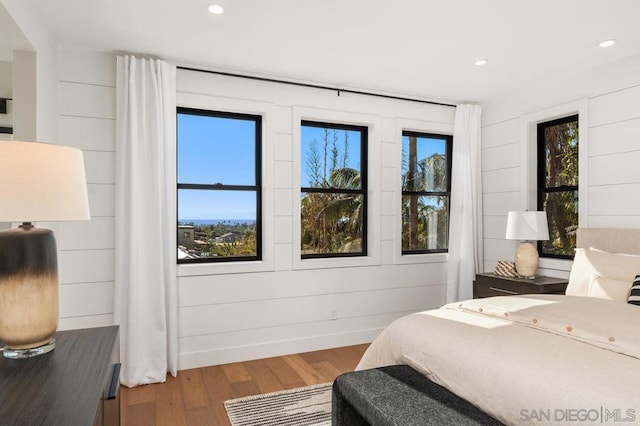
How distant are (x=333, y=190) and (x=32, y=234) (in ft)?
9.46

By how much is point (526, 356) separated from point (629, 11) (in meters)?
2.27

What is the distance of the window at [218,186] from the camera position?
354cm

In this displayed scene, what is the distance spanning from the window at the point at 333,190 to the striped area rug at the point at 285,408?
137cm

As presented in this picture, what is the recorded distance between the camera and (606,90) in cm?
329

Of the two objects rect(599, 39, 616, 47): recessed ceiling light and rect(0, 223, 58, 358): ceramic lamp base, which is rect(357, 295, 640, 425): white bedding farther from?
rect(599, 39, 616, 47): recessed ceiling light

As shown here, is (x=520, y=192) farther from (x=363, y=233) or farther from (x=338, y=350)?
(x=338, y=350)

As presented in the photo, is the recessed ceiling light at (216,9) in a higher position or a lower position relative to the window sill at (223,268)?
higher

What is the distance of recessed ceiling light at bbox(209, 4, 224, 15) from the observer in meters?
2.40

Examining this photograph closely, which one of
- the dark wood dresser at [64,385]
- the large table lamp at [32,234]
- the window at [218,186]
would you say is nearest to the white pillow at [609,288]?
the window at [218,186]

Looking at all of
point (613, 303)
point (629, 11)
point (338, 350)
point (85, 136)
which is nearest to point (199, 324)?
point (338, 350)

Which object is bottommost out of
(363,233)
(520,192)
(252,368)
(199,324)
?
(252,368)

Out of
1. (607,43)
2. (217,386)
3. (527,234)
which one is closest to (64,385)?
(217,386)

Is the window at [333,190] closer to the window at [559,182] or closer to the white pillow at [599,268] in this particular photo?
the window at [559,182]

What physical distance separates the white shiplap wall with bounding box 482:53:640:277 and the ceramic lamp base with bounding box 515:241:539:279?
0.89 feet
